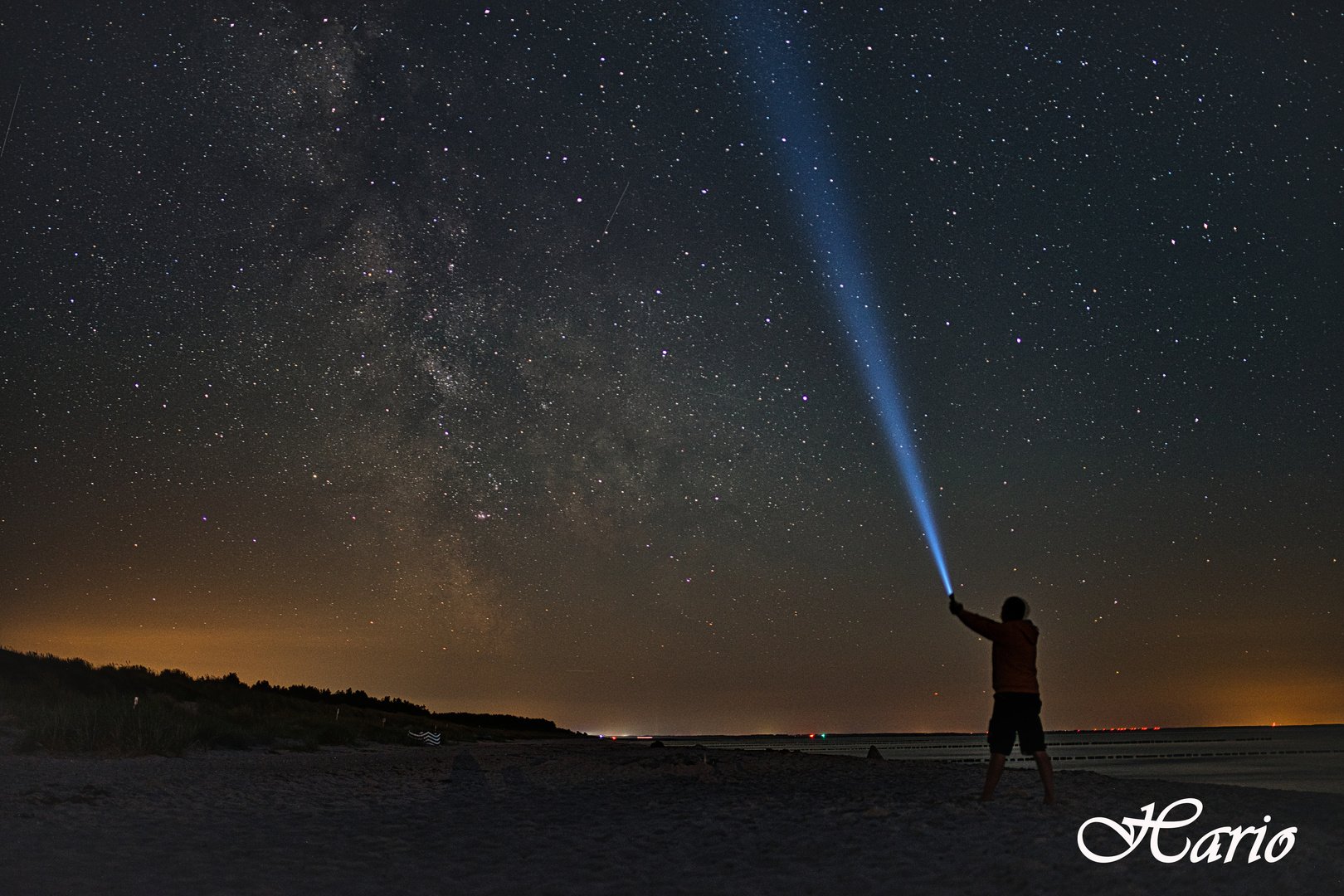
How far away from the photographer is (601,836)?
749 cm

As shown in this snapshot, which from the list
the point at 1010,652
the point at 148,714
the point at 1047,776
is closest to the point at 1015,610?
the point at 1010,652

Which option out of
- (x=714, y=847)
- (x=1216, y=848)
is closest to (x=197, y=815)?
(x=714, y=847)

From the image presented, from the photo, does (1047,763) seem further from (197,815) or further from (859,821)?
(197,815)

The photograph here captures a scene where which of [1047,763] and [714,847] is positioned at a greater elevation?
[1047,763]

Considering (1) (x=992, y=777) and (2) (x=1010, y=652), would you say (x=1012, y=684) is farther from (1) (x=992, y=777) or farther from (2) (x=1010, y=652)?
(1) (x=992, y=777)

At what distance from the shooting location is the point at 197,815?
8125mm

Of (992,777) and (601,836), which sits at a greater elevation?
(992,777)

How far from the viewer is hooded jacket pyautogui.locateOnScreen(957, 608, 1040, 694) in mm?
7715

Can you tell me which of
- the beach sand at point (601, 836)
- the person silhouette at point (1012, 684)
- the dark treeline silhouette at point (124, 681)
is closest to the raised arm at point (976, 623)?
the person silhouette at point (1012, 684)

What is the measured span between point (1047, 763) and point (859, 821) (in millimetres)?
1743

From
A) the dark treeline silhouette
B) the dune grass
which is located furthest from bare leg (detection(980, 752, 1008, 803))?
the dark treeline silhouette

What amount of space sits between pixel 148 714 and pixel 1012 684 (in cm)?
1542

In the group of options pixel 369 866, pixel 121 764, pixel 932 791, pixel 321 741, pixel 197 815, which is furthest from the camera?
pixel 321 741

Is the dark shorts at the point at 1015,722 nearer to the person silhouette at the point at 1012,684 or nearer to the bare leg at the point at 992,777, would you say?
the person silhouette at the point at 1012,684
